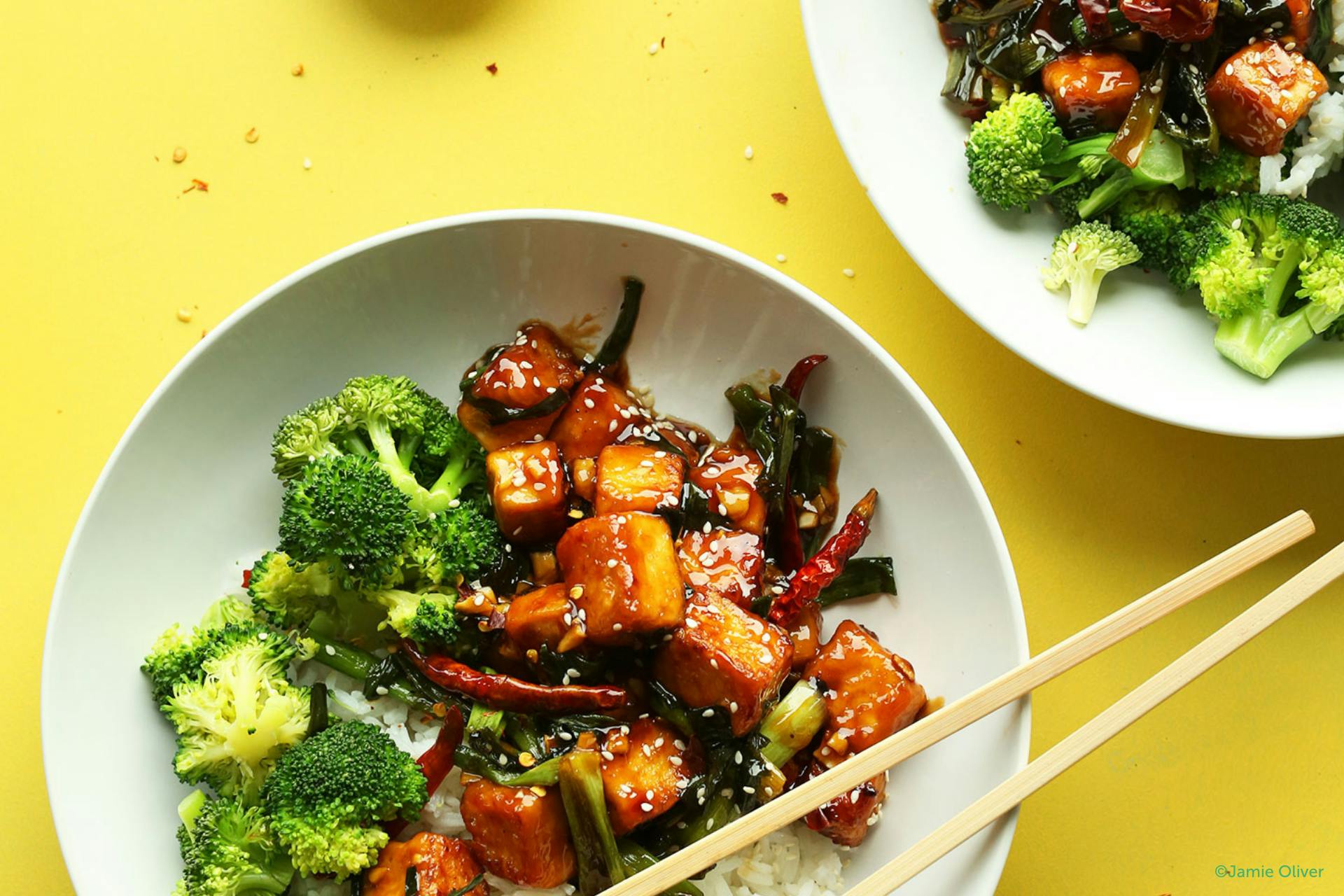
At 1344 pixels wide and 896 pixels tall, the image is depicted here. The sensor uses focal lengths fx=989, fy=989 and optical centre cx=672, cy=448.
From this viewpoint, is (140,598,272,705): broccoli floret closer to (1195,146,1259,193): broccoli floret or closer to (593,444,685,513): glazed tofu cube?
(593,444,685,513): glazed tofu cube

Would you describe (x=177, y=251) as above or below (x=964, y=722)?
above

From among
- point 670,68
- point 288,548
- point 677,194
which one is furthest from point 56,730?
point 670,68

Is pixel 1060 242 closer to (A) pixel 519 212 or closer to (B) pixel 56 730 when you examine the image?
(A) pixel 519 212

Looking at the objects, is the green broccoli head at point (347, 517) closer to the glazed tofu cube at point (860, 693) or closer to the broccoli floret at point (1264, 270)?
the glazed tofu cube at point (860, 693)

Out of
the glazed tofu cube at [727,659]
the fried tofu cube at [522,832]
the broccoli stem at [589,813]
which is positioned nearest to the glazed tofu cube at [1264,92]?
the glazed tofu cube at [727,659]

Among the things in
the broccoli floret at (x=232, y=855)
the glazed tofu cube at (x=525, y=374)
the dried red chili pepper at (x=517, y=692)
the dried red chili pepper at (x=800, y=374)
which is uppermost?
the glazed tofu cube at (x=525, y=374)

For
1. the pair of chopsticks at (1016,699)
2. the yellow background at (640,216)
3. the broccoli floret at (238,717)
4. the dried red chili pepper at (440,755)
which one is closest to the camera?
the pair of chopsticks at (1016,699)

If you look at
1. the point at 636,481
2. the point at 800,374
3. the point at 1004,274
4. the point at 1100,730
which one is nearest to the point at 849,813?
the point at 1100,730
